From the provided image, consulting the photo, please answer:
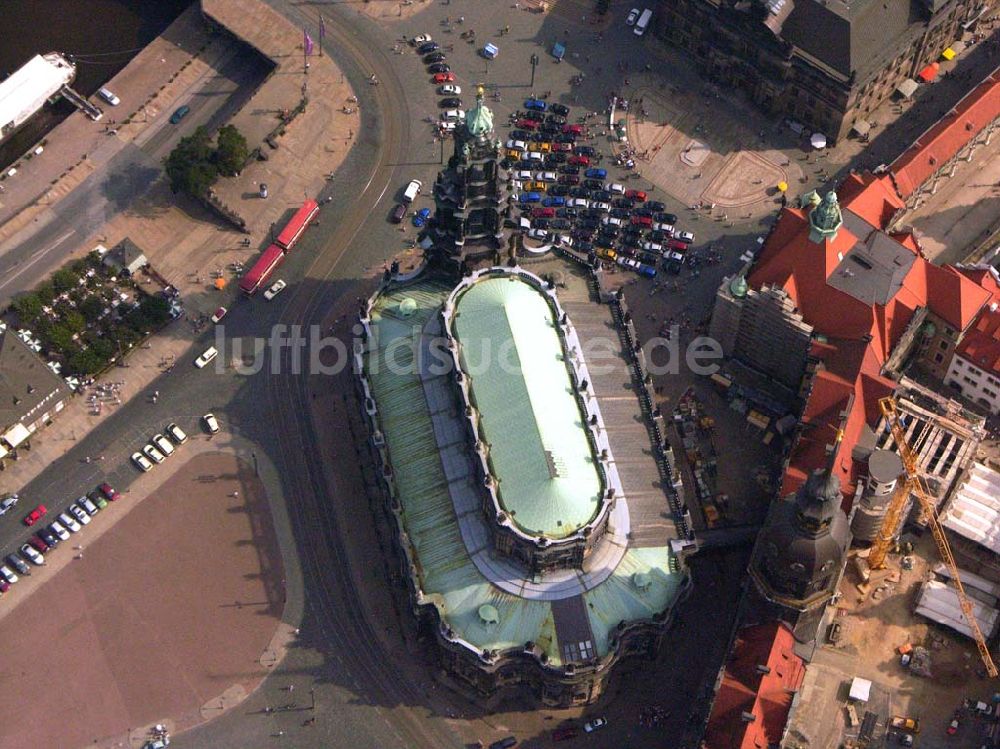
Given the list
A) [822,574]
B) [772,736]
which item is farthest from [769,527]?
[772,736]

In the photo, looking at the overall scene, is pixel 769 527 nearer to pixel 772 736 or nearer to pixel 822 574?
pixel 822 574

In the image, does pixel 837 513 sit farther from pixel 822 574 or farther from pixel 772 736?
pixel 772 736

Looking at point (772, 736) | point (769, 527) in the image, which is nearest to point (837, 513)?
point (769, 527)

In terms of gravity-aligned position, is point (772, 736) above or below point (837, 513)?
below

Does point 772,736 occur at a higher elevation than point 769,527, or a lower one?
lower

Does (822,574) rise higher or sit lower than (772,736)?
higher

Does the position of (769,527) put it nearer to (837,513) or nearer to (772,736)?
(837,513)
